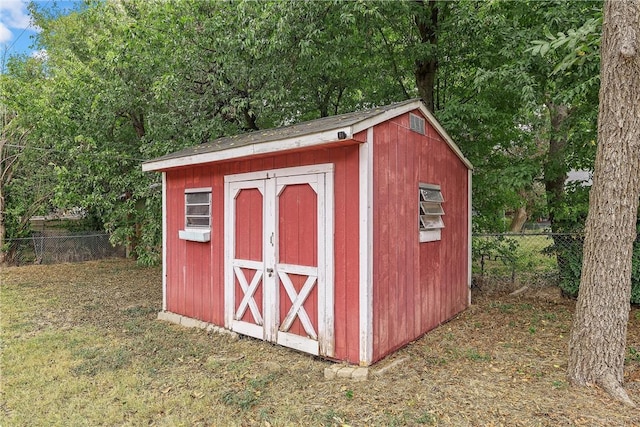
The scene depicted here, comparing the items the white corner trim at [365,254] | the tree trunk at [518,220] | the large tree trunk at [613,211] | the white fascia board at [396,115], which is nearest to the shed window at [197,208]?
the white corner trim at [365,254]

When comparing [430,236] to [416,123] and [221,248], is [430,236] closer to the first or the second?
[416,123]

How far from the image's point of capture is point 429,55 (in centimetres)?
689

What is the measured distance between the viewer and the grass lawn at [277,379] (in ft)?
9.25

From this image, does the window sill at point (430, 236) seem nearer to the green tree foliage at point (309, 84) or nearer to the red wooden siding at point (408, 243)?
the red wooden siding at point (408, 243)

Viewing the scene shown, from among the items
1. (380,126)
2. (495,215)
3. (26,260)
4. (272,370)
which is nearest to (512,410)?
(272,370)

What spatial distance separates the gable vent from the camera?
425 cm

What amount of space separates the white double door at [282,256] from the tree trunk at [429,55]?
438 cm

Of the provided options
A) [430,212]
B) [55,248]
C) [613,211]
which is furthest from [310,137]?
[55,248]

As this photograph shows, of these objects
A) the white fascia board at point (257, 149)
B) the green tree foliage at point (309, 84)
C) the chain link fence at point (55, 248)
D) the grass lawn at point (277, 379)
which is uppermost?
the green tree foliage at point (309, 84)

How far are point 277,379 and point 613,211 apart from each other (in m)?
3.07

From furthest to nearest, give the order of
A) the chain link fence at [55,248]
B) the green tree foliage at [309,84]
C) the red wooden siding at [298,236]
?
the chain link fence at [55,248] → the green tree foliage at [309,84] → the red wooden siding at [298,236]

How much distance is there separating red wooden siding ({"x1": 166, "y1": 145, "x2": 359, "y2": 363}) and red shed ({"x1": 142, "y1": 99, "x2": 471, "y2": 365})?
0.01 m

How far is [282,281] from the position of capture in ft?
13.5

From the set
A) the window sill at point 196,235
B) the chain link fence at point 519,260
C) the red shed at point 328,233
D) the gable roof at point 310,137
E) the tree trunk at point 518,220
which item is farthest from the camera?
the tree trunk at point 518,220
